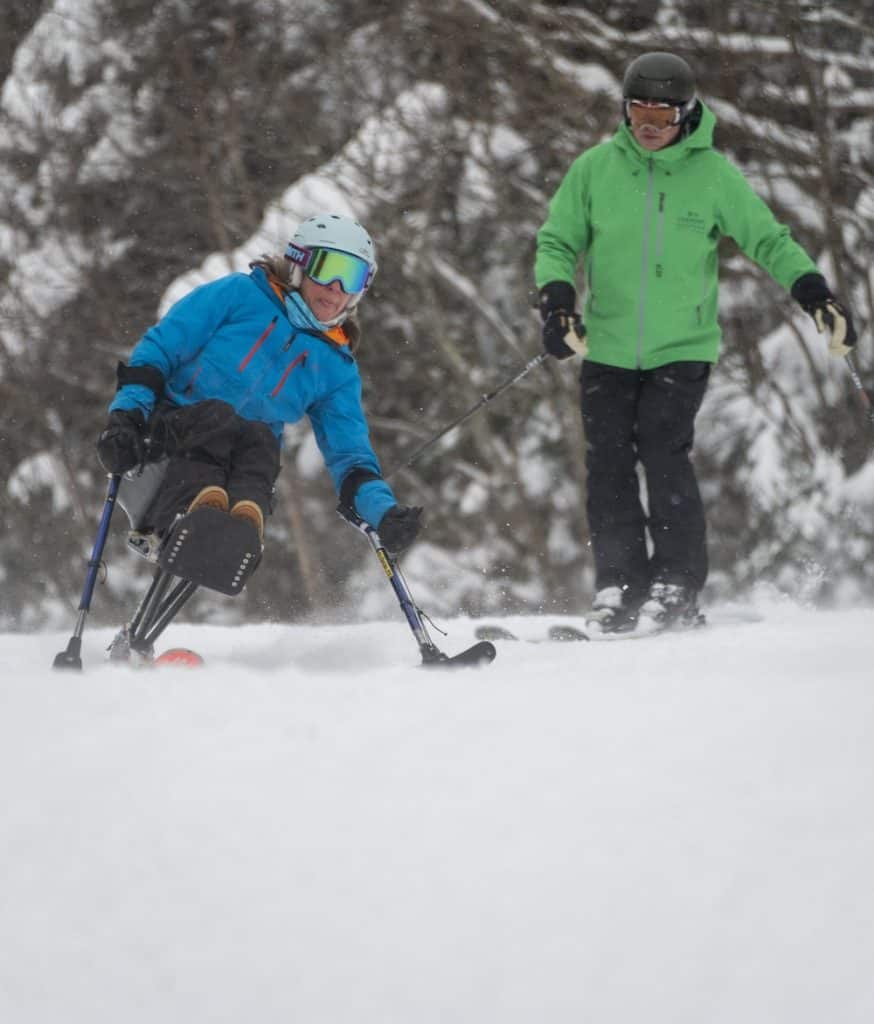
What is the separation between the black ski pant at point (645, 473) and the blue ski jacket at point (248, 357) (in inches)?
47.5

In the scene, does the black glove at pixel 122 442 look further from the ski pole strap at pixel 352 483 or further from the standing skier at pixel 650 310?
the standing skier at pixel 650 310

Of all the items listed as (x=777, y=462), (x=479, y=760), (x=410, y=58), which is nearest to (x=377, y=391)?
(x=410, y=58)

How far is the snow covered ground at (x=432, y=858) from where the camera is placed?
6.98 feet

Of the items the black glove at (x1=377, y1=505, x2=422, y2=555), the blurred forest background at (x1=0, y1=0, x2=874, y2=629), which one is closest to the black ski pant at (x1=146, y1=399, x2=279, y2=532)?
the black glove at (x1=377, y1=505, x2=422, y2=555)

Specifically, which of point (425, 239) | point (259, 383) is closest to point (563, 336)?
point (259, 383)

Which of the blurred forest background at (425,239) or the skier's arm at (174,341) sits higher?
the skier's arm at (174,341)

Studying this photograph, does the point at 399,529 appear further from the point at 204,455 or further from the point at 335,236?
the point at 335,236

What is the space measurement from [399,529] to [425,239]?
1086cm

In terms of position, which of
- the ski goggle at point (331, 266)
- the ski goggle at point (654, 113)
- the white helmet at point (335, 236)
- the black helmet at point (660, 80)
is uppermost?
the black helmet at point (660, 80)

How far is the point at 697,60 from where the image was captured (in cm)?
1196

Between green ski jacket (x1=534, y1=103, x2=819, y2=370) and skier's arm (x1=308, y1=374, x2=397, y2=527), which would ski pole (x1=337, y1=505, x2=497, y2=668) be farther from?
green ski jacket (x1=534, y1=103, x2=819, y2=370)

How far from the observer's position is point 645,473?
16.4 feet

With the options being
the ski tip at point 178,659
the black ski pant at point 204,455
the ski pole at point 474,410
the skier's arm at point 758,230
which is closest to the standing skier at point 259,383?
the black ski pant at point 204,455

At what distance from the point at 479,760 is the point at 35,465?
16087 millimetres
